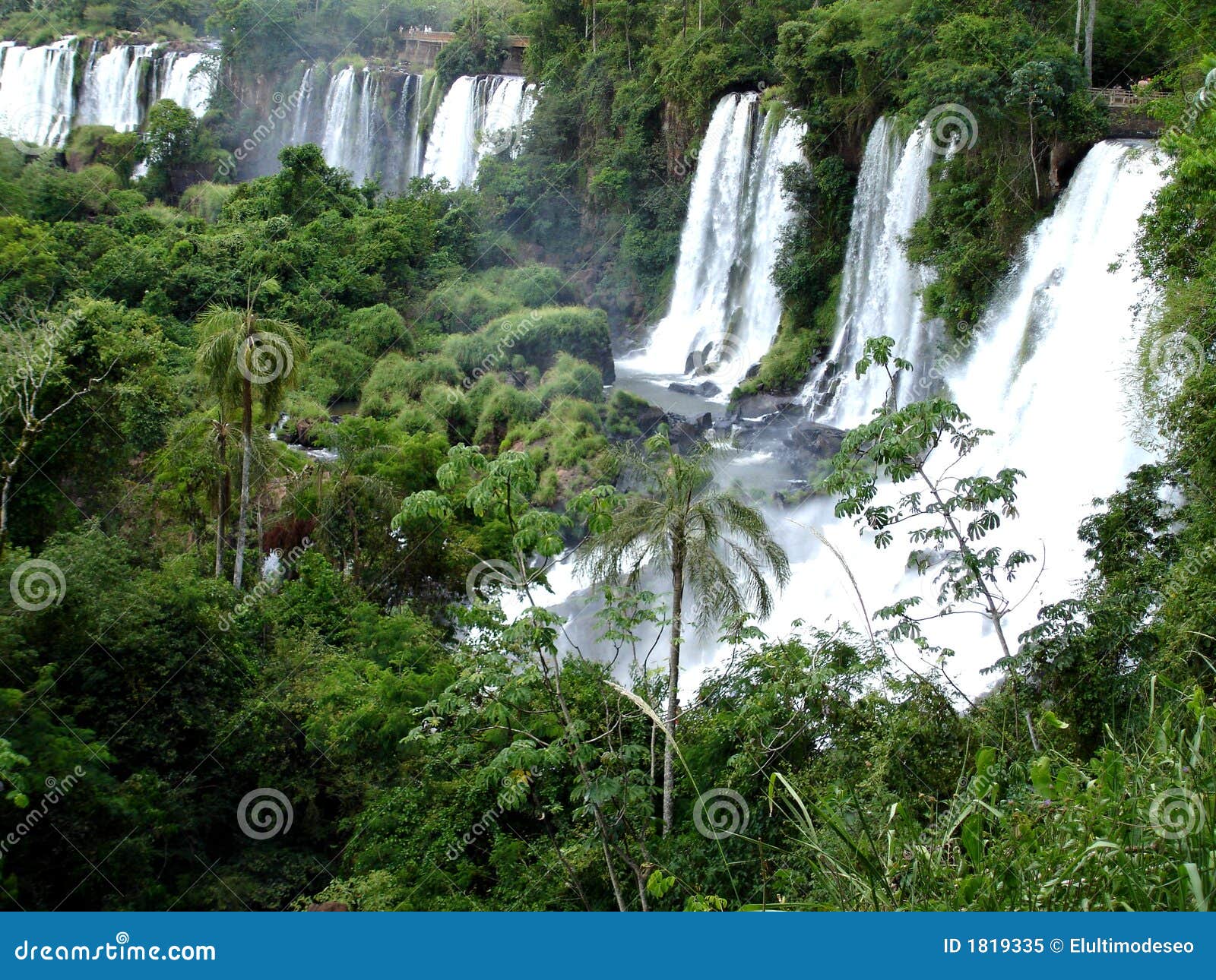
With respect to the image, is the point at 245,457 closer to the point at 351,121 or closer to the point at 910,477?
the point at 910,477

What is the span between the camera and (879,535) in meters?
6.78

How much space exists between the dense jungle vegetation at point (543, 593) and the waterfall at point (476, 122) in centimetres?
653

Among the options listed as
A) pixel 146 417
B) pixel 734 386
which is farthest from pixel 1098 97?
pixel 146 417

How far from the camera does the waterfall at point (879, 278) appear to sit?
60.4 ft

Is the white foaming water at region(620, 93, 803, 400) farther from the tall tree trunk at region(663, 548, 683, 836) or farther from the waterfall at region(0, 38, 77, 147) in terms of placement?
the waterfall at region(0, 38, 77, 147)
